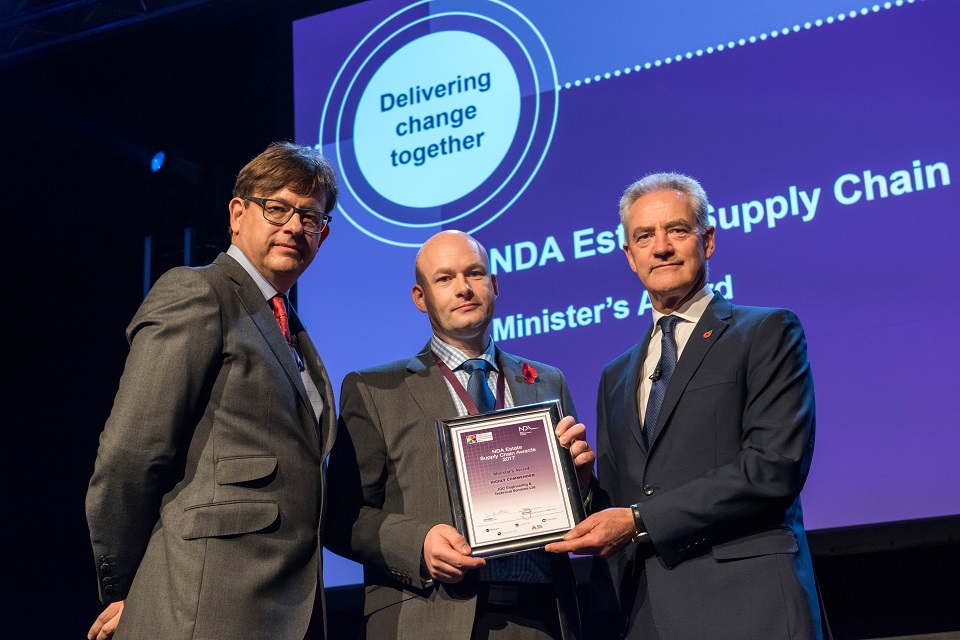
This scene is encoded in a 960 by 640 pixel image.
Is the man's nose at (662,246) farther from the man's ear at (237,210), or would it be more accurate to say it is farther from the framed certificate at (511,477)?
the man's ear at (237,210)

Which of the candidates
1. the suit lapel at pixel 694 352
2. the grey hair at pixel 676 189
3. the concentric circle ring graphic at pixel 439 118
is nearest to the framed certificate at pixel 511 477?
the suit lapel at pixel 694 352

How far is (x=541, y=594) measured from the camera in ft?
8.24

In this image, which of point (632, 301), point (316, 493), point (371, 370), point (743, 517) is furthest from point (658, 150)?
point (316, 493)

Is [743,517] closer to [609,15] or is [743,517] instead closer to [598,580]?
[598,580]

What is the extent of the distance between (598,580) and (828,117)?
2.01 m

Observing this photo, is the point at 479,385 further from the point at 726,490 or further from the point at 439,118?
the point at 439,118

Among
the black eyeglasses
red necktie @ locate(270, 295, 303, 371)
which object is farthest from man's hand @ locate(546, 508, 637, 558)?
the black eyeglasses

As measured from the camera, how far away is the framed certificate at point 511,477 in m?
2.33

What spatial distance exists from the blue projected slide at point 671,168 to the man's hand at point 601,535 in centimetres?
124

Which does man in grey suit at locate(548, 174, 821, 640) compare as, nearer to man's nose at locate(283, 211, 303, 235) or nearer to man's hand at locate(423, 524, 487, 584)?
man's hand at locate(423, 524, 487, 584)

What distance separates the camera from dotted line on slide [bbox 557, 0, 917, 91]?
356 centimetres

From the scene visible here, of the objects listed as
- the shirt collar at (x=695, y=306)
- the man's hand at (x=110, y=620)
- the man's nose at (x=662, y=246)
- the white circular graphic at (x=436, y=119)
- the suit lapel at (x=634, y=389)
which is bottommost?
the man's hand at (x=110, y=620)

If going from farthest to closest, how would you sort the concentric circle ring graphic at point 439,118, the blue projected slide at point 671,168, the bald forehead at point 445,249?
the concentric circle ring graphic at point 439,118 < the blue projected slide at point 671,168 < the bald forehead at point 445,249

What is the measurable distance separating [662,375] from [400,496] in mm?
800
